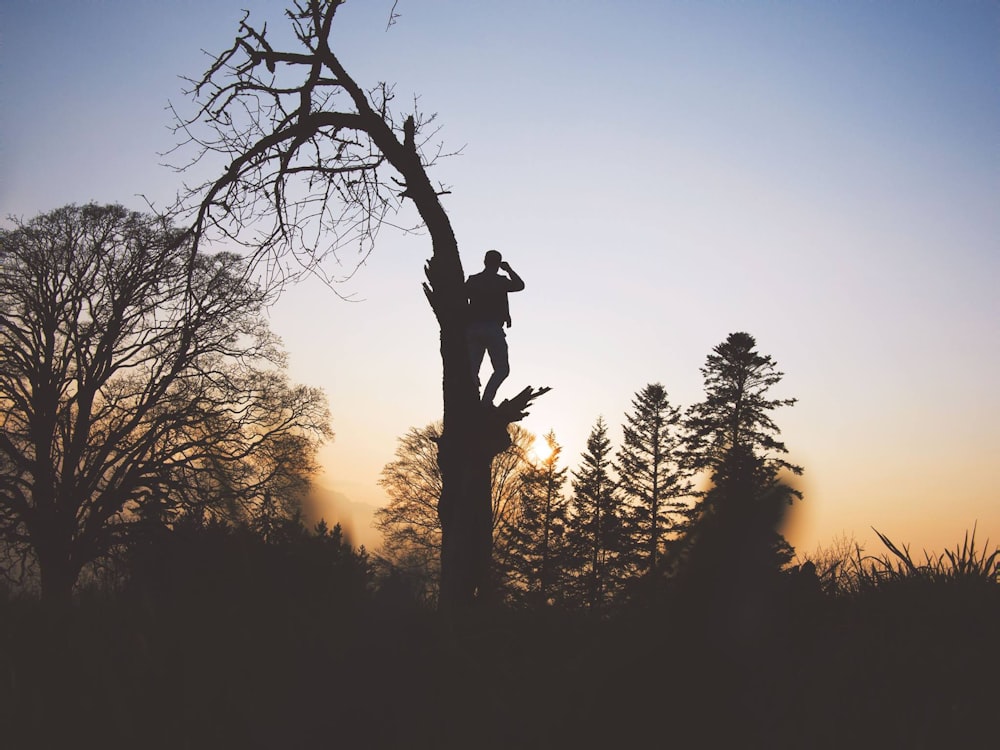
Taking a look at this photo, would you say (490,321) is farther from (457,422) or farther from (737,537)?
(737,537)

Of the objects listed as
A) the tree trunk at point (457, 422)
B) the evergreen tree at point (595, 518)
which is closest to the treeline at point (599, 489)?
the evergreen tree at point (595, 518)

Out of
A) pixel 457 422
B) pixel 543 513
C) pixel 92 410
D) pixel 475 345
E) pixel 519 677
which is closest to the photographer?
pixel 519 677

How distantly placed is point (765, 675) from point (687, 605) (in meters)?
0.62

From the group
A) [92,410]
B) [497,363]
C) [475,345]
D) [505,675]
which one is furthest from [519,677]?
[92,410]

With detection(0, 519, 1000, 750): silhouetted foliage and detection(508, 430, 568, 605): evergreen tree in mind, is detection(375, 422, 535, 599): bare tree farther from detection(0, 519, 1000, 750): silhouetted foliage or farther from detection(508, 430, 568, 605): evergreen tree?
detection(0, 519, 1000, 750): silhouetted foliage

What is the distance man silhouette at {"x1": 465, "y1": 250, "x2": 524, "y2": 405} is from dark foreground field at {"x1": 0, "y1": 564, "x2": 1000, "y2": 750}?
285 cm

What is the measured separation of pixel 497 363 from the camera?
7348mm

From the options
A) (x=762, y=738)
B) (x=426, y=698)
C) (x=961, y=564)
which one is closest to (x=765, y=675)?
Result: (x=762, y=738)

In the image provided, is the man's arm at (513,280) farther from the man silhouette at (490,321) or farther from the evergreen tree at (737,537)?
the evergreen tree at (737,537)

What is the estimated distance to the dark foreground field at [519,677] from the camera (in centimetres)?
364

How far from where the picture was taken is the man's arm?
7430 millimetres

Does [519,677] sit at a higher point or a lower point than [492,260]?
lower

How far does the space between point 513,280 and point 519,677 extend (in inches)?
172

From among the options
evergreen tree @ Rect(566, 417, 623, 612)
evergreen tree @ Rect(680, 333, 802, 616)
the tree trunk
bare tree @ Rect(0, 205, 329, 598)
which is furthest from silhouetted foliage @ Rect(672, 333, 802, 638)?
evergreen tree @ Rect(566, 417, 623, 612)
